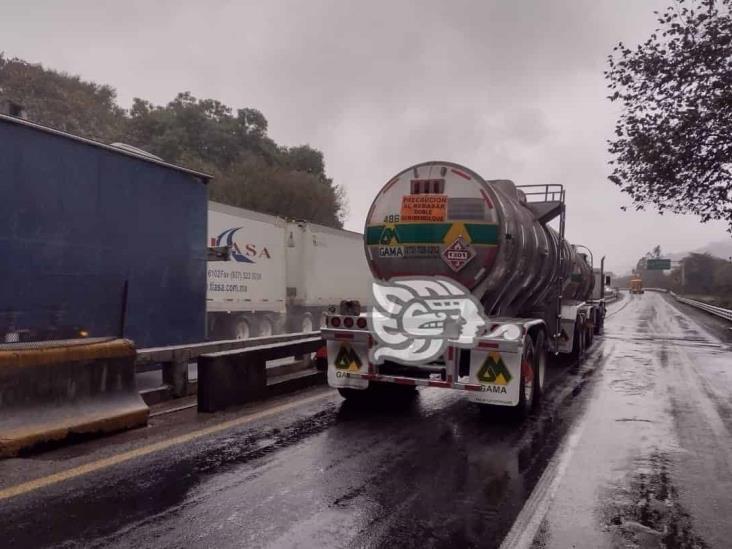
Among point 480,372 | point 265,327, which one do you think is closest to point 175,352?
point 480,372

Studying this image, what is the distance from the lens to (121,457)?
5.05 meters

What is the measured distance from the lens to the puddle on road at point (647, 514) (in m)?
3.80

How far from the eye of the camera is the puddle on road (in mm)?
3805

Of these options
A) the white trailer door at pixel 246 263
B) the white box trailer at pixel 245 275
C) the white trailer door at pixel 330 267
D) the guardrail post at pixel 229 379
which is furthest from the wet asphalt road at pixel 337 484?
the white trailer door at pixel 330 267

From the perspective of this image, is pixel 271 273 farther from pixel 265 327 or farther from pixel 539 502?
pixel 539 502

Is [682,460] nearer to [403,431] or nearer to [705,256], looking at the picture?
[403,431]

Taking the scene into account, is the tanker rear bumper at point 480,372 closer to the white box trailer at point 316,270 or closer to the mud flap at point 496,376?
the mud flap at point 496,376

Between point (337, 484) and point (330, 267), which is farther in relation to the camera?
point (330, 267)

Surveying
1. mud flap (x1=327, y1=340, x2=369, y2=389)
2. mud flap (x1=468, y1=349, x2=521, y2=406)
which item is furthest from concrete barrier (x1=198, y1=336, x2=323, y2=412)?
mud flap (x1=468, y1=349, x2=521, y2=406)

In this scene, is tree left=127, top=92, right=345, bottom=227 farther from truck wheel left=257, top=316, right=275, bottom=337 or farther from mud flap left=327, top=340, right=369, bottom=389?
mud flap left=327, top=340, right=369, bottom=389

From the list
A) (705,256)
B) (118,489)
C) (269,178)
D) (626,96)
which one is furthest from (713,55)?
(705,256)

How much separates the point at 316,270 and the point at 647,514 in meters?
16.6

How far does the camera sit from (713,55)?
13.2 meters

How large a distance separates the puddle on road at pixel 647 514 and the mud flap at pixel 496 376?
5.04 ft
